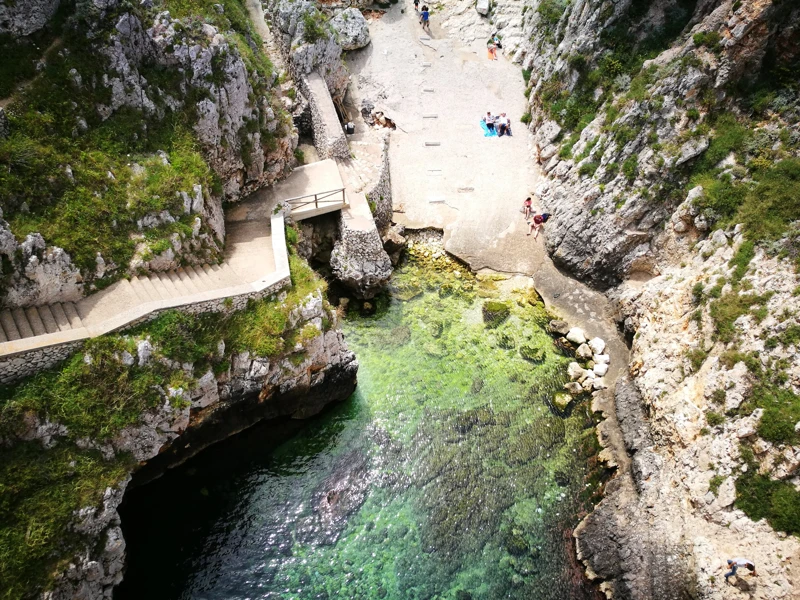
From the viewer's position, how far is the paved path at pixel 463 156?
30328mm

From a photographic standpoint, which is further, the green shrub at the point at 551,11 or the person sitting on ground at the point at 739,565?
the green shrub at the point at 551,11

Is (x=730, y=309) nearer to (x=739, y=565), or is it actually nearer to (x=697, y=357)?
(x=697, y=357)

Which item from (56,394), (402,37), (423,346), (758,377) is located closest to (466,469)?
(423,346)

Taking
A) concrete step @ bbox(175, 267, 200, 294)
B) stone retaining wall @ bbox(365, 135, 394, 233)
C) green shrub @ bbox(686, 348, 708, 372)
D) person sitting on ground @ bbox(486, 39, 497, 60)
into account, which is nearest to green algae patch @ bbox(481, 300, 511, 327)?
stone retaining wall @ bbox(365, 135, 394, 233)

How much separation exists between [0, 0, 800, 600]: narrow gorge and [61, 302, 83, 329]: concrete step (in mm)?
106

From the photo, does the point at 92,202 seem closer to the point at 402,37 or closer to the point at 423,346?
the point at 423,346

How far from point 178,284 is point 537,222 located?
21.0 m

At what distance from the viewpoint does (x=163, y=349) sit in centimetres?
1919

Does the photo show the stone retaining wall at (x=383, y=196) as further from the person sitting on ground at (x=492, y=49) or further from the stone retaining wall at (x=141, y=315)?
the person sitting on ground at (x=492, y=49)

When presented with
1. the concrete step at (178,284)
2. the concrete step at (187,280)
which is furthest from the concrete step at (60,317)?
the concrete step at (187,280)

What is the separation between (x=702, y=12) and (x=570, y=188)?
1087cm

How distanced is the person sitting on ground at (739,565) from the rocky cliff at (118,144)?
23.2 m

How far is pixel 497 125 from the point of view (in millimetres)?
37312

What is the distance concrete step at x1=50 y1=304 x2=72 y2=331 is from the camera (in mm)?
18641
